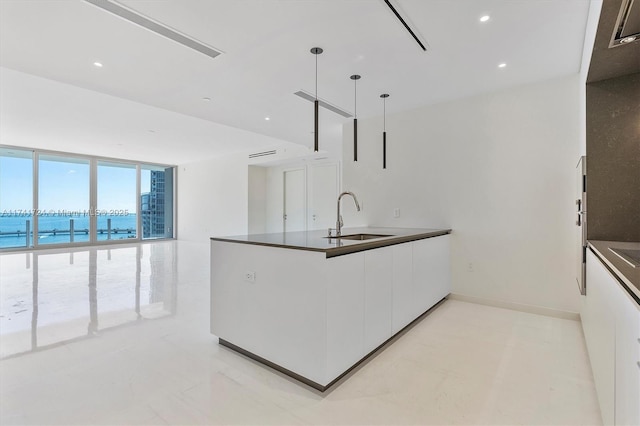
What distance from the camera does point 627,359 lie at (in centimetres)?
107

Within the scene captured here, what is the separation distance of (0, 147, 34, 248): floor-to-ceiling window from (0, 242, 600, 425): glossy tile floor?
21.2 ft

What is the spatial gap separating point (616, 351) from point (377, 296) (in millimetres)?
1287

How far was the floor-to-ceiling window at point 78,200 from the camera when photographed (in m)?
8.04

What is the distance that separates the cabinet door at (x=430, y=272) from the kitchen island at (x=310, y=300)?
260 millimetres

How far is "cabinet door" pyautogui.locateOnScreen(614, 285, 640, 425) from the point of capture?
0.94m

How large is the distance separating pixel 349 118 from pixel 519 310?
339 centimetres

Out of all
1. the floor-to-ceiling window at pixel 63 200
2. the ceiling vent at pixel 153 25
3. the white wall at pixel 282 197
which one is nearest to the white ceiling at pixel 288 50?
the ceiling vent at pixel 153 25

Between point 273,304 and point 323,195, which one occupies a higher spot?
point 323,195

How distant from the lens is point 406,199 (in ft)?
14.0

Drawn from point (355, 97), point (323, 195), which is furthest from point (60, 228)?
point (355, 97)

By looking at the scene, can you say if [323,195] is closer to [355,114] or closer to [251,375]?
[355,114]

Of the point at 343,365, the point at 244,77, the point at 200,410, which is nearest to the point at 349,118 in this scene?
the point at 244,77

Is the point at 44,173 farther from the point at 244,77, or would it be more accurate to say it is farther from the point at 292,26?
the point at 292,26

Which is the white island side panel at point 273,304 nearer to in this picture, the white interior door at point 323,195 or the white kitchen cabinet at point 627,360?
the white kitchen cabinet at point 627,360
